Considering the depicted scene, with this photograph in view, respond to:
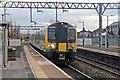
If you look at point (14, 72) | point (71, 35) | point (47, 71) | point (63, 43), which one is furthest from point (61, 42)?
point (14, 72)

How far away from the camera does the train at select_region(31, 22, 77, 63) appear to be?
20.4 m

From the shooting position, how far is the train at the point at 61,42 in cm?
2042

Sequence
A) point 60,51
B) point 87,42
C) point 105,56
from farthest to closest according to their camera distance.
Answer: point 87,42, point 105,56, point 60,51

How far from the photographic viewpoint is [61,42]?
20.6 m

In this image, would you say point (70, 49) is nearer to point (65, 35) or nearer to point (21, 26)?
point (65, 35)

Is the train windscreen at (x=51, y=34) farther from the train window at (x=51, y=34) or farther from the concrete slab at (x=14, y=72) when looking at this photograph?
the concrete slab at (x=14, y=72)

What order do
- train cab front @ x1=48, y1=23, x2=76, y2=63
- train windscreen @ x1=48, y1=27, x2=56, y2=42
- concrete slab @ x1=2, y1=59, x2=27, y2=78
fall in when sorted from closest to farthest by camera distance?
concrete slab @ x1=2, y1=59, x2=27, y2=78, train cab front @ x1=48, y1=23, x2=76, y2=63, train windscreen @ x1=48, y1=27, x2=56, y2=42

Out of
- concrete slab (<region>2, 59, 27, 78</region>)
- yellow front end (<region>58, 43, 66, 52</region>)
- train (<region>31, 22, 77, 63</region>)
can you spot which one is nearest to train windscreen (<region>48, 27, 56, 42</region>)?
train (<region>31, 22, 77, 63</region>)

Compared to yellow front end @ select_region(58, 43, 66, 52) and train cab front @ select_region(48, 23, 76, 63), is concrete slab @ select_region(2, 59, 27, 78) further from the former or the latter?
yellow front end @ select_region(58, 43, 66, 52)

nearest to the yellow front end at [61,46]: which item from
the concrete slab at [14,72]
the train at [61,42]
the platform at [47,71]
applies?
the train at [61,42]

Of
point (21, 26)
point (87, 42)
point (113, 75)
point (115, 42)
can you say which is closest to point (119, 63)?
point (113, 75)

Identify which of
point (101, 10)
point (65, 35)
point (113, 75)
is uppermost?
point (101, 10)

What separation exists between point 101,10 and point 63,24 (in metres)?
23.1

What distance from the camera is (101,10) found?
142 ft
